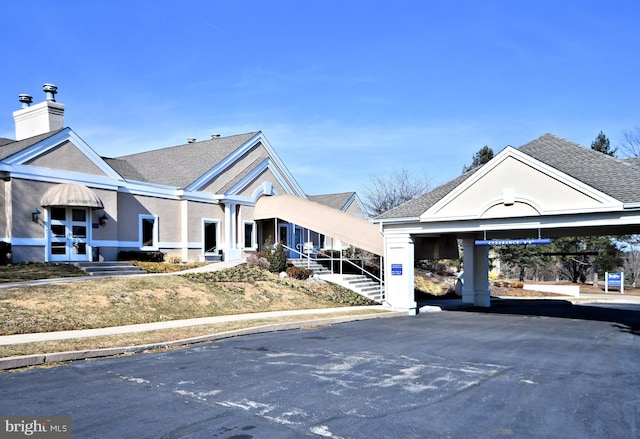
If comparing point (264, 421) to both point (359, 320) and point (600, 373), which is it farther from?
point (359, 320)

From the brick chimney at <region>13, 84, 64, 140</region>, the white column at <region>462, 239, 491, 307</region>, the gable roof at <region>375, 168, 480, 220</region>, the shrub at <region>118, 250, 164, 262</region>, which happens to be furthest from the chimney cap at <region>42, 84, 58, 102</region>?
the white column at <region>462, 239, 491, 307</region>

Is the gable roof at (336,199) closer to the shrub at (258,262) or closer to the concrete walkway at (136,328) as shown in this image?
the shrub at (258,262)

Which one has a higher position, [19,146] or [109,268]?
[19,146]

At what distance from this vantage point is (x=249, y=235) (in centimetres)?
3189

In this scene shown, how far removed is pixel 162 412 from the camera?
681cm

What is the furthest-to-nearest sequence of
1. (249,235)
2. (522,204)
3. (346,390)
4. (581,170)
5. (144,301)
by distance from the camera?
1. (249,235)
2. (522,204)
3. (581,170)
4. (144,301)
5. (346,390)

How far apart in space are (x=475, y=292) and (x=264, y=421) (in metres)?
23.3

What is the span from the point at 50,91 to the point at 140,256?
981 cm

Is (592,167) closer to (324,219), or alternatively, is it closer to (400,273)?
(400,273)

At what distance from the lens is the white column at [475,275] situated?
2733 centimetres

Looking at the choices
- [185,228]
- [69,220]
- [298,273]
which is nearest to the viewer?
[69,220]

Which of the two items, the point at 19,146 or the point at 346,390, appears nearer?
the point at 346,390

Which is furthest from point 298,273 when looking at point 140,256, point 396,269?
point 140,256
